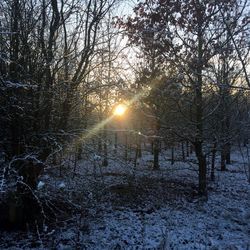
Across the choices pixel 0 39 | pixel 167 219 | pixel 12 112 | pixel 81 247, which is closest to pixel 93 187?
pixel 167 219

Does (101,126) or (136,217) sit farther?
(136,217)

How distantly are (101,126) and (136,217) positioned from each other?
359cm

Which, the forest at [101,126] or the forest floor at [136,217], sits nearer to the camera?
the forest at [101,126]

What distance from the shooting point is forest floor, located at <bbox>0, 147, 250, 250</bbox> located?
717 centimetres

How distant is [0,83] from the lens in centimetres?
394

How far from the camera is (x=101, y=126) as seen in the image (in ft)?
22.7

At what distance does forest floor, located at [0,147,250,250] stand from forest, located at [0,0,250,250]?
0.12ft

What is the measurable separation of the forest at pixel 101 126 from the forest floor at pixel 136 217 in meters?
0.04

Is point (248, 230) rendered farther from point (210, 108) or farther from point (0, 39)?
point (0, 39)

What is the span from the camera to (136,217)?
29.7ft

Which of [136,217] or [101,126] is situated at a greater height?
[101,126]

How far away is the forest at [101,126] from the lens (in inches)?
206

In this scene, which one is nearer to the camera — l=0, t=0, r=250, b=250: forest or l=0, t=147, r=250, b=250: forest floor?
l=0, t=0, r=250, b=250: forest

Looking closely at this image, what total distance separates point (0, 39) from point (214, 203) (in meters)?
9.02
